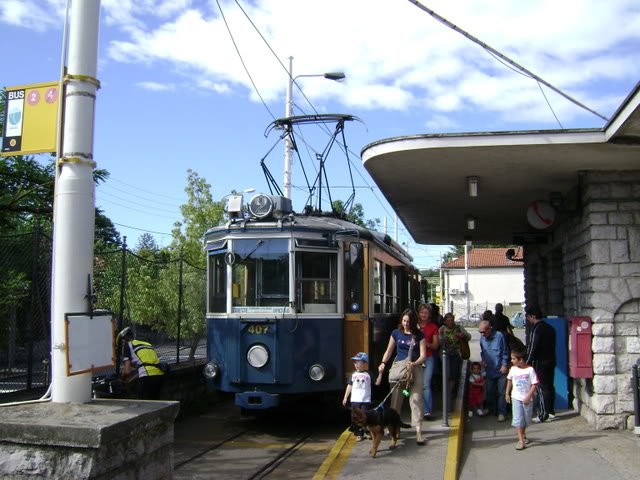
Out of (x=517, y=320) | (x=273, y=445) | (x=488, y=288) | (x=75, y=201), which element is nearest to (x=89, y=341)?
(x=75, y=201)

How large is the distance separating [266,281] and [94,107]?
4730 millimetres

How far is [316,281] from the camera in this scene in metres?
8.80

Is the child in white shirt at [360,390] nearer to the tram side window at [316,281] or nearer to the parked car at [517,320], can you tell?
the tram side window at [316,281]

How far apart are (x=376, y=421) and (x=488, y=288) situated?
52.5 meters

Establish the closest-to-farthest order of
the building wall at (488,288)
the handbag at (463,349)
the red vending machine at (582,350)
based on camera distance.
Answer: the red vending machine at (582,350) → the handbag at (463,349) → the building wall at (488,288)

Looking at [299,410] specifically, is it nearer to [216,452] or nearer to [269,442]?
[269,442]

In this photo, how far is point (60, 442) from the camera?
3.45 metres

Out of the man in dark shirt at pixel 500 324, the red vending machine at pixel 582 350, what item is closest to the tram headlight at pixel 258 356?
the red vending machine at pixel 582 350

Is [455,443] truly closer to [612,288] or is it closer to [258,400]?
[258,400]

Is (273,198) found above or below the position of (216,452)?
above

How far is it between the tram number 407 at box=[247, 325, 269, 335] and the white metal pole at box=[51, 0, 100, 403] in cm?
442

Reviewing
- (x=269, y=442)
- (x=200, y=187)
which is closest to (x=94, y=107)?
(x=269, y=442)

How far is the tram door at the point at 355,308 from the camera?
345 inches

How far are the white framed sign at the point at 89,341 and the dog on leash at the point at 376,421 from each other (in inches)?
132
